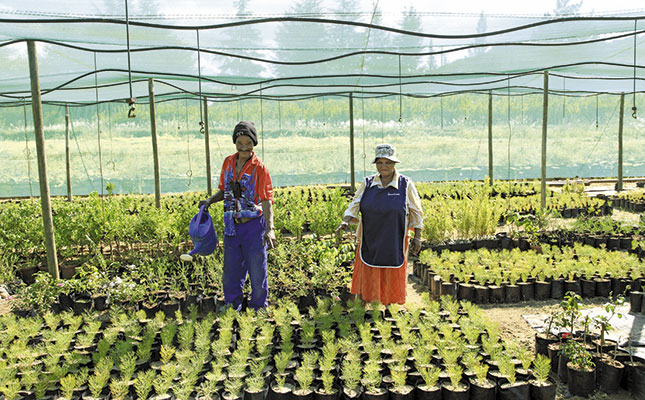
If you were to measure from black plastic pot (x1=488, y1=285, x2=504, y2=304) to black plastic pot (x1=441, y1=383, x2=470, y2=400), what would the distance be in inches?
73.7

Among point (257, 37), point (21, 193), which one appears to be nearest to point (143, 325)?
point (257, 37)

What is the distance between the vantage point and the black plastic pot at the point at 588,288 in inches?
170

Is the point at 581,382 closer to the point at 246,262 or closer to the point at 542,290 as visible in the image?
the point at 542,290

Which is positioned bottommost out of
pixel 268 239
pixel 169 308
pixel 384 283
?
pixel 169 308

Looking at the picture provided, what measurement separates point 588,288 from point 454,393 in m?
2.54

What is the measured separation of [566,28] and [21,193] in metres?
12.6

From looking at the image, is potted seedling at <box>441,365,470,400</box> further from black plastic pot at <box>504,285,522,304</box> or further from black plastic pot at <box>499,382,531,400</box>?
black plastic pot at <box>504,285,522,304</box>

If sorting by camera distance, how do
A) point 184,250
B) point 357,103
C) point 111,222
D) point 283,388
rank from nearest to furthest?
point 283,388 < point 111,222 < point 184,250 < point 357,103

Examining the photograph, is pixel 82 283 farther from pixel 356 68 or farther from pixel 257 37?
pixel 356 68

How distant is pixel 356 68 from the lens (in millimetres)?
7133

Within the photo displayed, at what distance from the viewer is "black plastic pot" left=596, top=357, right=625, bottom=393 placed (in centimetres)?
274

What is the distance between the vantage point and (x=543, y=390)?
249cm

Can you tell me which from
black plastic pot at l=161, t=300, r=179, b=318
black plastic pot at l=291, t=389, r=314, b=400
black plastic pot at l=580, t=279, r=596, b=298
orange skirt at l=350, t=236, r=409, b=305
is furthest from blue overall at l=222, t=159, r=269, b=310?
black plastic pot at l=580, t=279, r=596, b=298

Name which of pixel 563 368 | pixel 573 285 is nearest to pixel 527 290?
pixel 573 285
